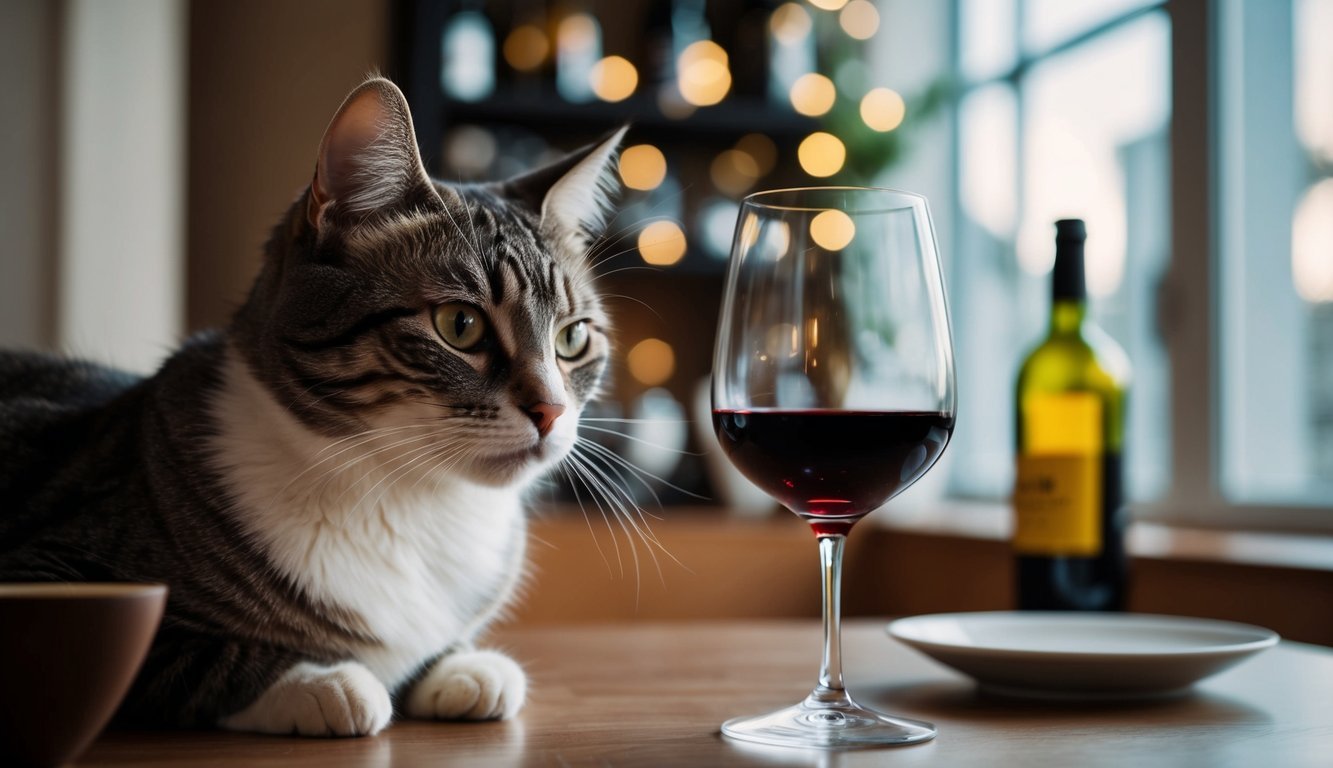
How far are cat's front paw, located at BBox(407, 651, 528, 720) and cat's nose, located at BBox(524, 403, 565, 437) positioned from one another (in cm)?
17

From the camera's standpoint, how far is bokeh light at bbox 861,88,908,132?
3.06 metres

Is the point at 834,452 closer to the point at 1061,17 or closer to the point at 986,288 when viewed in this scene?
the point at 1061,17

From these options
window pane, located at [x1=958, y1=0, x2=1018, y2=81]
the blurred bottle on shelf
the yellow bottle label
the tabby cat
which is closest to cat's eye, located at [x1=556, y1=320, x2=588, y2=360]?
the tabby cat

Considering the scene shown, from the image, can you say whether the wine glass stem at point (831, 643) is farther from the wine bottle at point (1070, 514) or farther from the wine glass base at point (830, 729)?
the wine bottle at point (1070, 514)

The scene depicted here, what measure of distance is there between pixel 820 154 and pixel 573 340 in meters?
2.42

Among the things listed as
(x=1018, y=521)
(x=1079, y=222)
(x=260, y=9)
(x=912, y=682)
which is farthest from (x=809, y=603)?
(x=260, y=9)

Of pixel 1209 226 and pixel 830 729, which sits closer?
pixel 830 729

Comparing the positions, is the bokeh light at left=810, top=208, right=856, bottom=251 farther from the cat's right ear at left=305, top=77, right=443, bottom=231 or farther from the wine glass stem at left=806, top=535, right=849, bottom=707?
the cat's right ear at left=305, top=77, right=443, bottom=231

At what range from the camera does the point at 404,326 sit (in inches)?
32.9

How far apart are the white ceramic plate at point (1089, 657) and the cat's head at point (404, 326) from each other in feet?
1.11

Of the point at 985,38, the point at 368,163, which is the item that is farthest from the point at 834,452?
→ the point at 985,38

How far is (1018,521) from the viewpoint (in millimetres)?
1325

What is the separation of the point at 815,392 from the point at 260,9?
276 centimetres

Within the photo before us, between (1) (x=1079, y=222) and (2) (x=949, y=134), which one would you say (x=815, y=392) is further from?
(2) (x=949, y=134)
